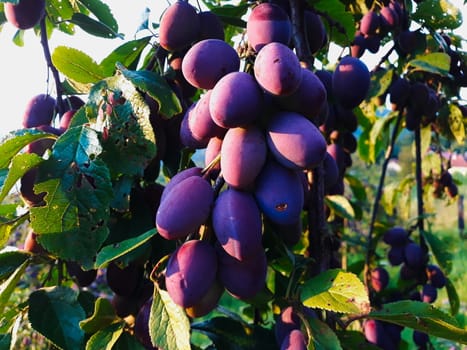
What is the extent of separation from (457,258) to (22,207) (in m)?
6.01

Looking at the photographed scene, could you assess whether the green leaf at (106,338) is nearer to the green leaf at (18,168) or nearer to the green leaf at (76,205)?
the green leaf at (76,205)

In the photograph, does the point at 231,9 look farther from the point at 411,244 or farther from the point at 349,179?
the point at 411,244

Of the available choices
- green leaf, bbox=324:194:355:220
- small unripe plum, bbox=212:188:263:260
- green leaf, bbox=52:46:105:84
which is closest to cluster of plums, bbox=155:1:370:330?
small unripe plum, bbox=212:188:263:260

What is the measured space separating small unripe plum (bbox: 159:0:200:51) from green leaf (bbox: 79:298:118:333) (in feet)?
1.24

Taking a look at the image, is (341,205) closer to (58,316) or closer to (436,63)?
(436,63)

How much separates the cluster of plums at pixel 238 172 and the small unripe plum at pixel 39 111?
35 centimetres

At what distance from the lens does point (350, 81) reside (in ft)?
2.70

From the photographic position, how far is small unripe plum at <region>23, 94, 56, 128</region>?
2.84 feet

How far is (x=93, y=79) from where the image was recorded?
804 millimetres

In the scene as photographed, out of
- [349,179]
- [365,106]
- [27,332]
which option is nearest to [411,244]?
[349,179]

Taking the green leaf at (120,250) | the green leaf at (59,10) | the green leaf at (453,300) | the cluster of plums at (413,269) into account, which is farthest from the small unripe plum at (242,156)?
the green leaf at (453,300)

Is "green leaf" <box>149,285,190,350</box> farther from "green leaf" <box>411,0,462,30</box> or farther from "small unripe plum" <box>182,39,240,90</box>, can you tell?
"green leaf" <box>411,0,462,30</box>

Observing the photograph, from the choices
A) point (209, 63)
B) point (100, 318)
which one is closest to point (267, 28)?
point (209, 63)

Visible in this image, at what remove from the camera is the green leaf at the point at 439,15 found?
128cm
